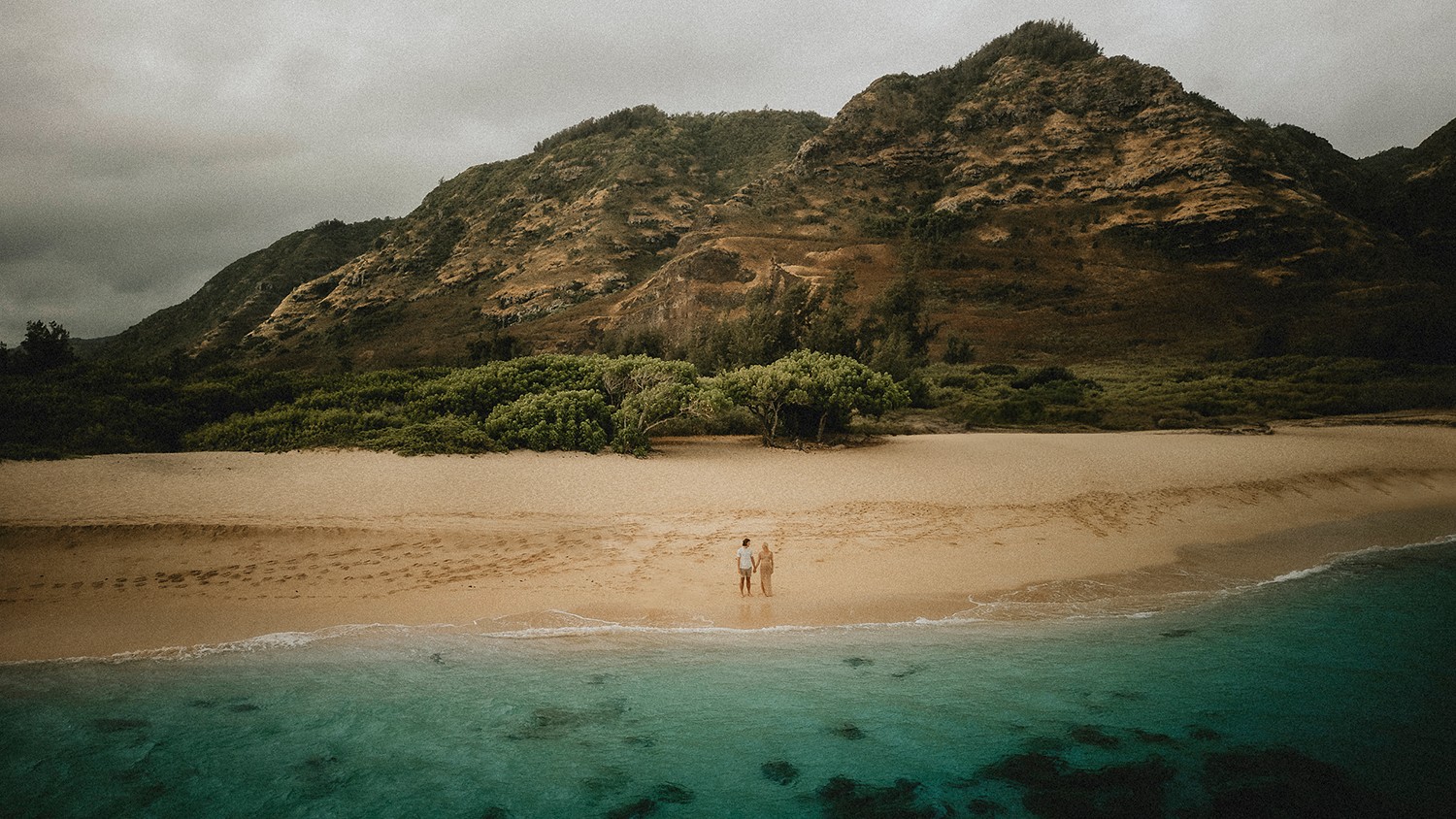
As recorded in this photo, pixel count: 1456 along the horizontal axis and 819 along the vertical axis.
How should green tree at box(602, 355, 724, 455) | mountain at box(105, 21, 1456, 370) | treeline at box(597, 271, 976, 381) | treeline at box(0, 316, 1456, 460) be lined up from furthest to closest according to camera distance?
mountain at box(105, 21, 1456, 370)
treeline at box(597, 271, 976, 381)
green tree at box(602, 355, 724, 455)
treeline at box(0, 316, 1456, 460)

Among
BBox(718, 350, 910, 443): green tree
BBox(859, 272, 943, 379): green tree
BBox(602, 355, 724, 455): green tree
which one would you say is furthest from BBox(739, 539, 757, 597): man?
BBox(859, 272, 943, 379): green tree

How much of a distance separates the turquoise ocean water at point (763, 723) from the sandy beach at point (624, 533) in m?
Result: 0.80

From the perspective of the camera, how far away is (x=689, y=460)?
16.9 meters

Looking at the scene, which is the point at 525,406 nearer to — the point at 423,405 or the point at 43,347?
the point at 423,405

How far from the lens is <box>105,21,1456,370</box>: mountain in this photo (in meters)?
50.1

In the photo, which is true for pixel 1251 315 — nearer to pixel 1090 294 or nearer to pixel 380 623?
pixel 1090 294

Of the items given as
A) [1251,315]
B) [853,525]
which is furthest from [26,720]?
→ [1251,315]

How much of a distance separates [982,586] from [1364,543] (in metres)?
8.46

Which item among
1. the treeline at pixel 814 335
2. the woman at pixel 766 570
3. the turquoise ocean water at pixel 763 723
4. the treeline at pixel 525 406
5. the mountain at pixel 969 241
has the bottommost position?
the turquoise ocean water at pixel 763 723

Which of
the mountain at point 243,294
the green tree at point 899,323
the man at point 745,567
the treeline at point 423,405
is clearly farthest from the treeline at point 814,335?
the mountain at point 243,294

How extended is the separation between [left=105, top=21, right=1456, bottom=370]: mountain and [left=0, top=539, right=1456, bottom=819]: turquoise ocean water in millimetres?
28351

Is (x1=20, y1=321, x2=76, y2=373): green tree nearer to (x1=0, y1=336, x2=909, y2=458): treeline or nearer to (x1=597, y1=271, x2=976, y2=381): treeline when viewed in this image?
(x1=0, y1=336, x2=909, y2=458): treeline

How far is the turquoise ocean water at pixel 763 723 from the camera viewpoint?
5688mm

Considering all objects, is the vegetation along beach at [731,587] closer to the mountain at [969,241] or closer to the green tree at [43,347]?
the green tree at [43,347]
